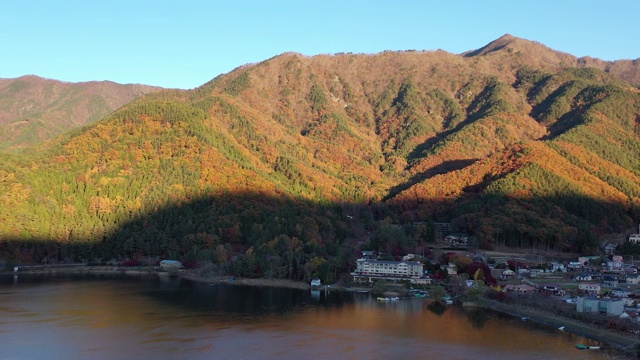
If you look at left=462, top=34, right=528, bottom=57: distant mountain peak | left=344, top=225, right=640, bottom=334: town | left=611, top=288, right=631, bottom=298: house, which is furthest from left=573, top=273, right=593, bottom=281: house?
left=462, top=34, right=528, bottom=57: distant mountain peak


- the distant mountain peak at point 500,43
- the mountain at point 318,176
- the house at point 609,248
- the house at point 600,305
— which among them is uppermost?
the distant mountain peak at point 500,43

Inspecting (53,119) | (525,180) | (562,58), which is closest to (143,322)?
(525,180)

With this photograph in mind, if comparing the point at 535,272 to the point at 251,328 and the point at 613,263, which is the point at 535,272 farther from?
the point at 251,328

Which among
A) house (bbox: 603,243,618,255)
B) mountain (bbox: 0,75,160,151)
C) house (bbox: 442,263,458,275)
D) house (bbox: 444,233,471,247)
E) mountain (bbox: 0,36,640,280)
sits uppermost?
mountain (bbox: 0,75,160,151)

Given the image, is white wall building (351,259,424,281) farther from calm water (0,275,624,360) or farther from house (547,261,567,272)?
house (547,261,567,272)

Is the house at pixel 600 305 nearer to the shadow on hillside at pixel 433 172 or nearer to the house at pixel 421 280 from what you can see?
the house at pixel 421 280

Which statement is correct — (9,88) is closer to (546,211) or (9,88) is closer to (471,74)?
(471,74)

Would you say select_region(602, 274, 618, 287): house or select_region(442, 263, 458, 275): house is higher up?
select_region(442, 263, 458, 275): house

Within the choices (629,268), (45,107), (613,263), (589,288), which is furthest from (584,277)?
(45,107)

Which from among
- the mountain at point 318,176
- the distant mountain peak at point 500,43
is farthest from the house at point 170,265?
the distant mountain peak at point 500,43
